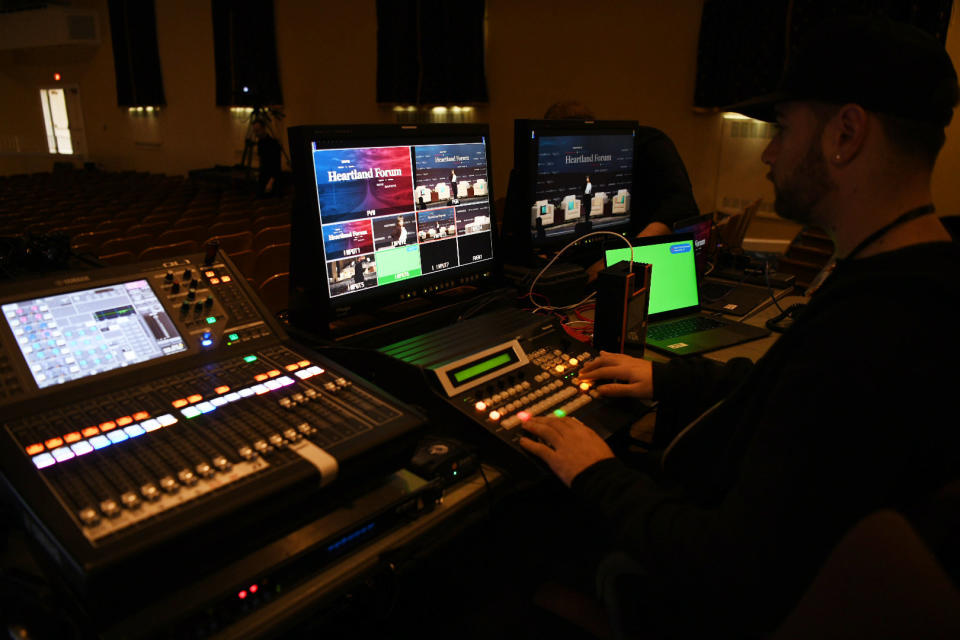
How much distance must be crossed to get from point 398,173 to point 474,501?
78 cm

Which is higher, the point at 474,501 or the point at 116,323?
the point at 116,323

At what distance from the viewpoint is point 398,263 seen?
1.49m

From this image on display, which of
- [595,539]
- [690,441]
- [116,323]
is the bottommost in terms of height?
[595,539]

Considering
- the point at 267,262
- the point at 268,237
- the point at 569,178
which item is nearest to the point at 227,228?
the point at 268,237

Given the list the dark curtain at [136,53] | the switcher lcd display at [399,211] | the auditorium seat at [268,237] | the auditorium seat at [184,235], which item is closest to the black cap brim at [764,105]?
the switcher lcd display at [399,211]

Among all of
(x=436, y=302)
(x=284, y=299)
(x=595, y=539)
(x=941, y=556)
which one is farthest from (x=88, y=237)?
(x=941, y=556)

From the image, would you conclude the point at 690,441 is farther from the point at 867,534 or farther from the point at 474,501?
the point at 867,534

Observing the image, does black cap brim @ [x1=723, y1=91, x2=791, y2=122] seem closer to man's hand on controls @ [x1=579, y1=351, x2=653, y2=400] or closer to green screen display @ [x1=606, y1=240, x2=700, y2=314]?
man's hand on controls @ [x1=579, y1=351, x2=653, y2=400]

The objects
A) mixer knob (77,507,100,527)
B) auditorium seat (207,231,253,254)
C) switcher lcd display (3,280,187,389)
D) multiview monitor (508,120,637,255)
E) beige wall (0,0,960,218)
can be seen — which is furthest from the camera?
beige wall (0,0,960,218)

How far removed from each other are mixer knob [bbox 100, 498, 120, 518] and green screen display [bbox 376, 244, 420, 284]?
816 mm

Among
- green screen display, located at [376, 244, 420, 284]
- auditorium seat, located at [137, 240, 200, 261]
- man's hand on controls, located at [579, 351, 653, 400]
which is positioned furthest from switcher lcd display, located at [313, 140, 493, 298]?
auditorium seat, located at [137, 240, 200, 261]

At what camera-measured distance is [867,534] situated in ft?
2.06

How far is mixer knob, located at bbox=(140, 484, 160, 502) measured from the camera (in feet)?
2.45

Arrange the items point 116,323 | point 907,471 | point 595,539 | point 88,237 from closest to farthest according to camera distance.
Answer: point 907,471, point 116,323, point 595,539, point 88,237
